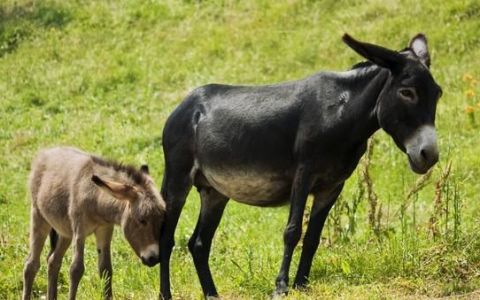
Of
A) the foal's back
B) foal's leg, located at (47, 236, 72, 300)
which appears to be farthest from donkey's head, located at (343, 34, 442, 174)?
foal's leg, located at (47, 236, 72, 300)

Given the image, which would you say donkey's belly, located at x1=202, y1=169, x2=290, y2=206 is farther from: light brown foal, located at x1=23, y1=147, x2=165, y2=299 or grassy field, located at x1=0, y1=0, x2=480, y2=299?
grassy field, located at x1=0, y1=0, x2=480, y2=299

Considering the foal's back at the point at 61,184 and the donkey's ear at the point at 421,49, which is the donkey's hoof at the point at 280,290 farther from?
the donkey's ear at the point at 421,49

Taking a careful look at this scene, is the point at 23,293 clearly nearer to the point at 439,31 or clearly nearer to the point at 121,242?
the point at 121,242

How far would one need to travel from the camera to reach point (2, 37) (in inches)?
968

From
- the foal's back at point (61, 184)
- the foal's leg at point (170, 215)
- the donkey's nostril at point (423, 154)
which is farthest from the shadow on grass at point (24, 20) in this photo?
the donkey's nostril at point (423, 154)

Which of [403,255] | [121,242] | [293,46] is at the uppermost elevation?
[293,46]

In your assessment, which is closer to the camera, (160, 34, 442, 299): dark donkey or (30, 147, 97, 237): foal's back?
(160, 34, 442, 299): dark donkey

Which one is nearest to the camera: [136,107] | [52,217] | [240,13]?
[52,217]

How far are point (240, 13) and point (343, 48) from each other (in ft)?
12.9

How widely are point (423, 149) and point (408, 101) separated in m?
0.43

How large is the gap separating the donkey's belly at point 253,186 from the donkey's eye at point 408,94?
128 centimetres

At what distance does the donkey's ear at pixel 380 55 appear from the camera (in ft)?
23.6

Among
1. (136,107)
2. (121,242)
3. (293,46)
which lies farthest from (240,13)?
(121,242)

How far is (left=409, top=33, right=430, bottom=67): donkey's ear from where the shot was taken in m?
7.54
